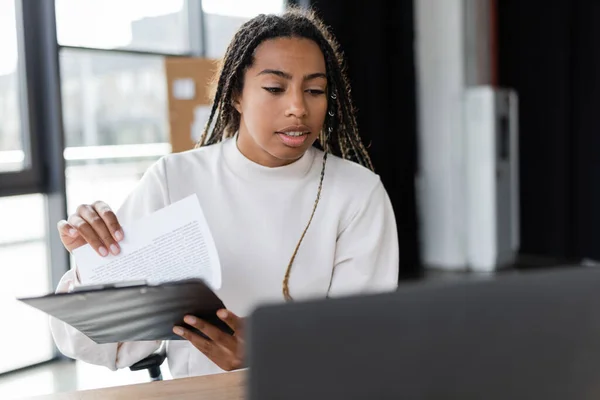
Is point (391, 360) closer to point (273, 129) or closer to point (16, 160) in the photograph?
point (273, 129)

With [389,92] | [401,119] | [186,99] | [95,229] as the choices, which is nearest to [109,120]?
[186,99]

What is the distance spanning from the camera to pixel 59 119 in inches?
129

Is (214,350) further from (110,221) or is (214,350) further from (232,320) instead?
(110,221)

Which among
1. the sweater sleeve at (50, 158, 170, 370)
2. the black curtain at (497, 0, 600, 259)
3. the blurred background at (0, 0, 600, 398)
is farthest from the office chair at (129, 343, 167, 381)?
the black curtain at (497, 0, 600, 259)

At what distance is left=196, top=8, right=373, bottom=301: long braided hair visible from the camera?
→ 1.35 metres

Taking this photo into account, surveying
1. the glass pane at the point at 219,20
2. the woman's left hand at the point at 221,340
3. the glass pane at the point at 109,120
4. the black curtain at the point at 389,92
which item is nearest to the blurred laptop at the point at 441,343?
the woman's left hand at the point at 221,340

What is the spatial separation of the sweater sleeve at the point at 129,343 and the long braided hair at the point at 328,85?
20 cm

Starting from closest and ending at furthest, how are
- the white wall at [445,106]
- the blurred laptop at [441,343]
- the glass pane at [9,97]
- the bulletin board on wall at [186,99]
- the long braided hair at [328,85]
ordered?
the blurred laptop at [441,343] → the long braided hair at [328,85] → the glass pane at [9,97] → the bulletin board on wall at [186,99] → the white wall at [445,106]

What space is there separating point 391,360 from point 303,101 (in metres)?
0.87

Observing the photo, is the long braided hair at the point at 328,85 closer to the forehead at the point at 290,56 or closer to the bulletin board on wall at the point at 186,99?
the forehead at the point at 290,56

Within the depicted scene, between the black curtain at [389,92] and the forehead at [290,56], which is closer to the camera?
the forehead at [290,56]

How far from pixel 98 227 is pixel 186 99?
2772 mm

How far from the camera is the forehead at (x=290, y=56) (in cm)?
129

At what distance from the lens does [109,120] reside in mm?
3686
